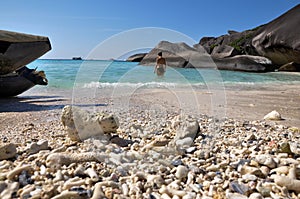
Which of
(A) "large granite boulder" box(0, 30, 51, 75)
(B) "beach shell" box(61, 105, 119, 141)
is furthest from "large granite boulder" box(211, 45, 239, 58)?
(B) "beach shell" box(61, 105, 119, 141)

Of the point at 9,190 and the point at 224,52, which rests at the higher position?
the point at 224,52

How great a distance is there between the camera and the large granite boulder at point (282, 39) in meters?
17.8

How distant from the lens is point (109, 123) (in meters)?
2.24

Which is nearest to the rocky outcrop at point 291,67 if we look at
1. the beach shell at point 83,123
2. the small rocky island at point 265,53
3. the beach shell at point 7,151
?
the small rocky island at point 265,53

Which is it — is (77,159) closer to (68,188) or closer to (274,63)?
(68,188)

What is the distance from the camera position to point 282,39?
60.3ft

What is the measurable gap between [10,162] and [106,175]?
0.72m

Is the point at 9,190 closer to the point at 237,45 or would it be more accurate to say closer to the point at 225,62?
the point at 225,62

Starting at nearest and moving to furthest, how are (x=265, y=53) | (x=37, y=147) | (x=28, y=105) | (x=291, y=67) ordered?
1. (x=37, y=147)
2. (x=28, y=105)
3. (x=291, y=67)
4. (x=265, y=53)

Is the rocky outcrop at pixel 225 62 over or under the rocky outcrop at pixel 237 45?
under

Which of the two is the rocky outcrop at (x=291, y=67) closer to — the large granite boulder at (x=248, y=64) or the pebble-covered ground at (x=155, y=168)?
the large granite boulder at (x=248, y=64)

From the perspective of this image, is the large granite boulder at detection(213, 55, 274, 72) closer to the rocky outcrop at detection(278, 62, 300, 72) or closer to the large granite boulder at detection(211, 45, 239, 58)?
the rocky outcrop at detection(278, 62, 300, 72)

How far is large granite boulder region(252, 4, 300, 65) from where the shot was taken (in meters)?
17.8

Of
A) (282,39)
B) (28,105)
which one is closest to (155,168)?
(28,105)
